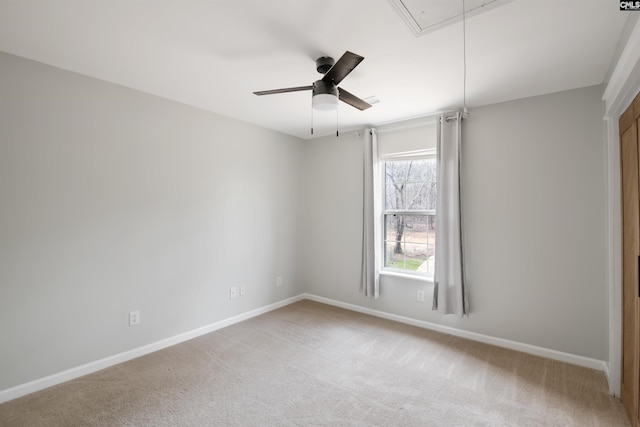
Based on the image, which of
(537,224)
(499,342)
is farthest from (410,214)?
(499,342)

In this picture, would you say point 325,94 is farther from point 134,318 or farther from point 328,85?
point 134,318

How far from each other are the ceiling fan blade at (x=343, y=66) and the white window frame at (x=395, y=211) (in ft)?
6.33

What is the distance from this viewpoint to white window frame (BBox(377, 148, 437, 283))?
11.9ft

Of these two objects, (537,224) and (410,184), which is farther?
(410,184)

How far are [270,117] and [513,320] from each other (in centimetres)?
348

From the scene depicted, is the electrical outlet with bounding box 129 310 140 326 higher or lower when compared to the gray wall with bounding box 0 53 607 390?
lower

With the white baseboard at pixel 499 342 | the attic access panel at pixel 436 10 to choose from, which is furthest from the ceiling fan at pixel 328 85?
the white baseboard at pixel 499 342

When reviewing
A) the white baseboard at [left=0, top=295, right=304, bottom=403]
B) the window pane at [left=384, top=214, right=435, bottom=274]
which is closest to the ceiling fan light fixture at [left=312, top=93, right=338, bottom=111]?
the window pane at [left=384, top=214, right=435, bottom=274]

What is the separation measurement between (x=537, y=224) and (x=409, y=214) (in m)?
1.34

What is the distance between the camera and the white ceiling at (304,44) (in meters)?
1.70

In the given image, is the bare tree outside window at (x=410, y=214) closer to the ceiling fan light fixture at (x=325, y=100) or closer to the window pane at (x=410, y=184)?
the window pane at (x=410, y=184)

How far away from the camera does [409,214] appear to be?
12.5ft

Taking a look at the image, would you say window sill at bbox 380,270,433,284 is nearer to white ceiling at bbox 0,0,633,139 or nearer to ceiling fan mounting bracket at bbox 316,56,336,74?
white ceiling at bbox 0,0,633,139

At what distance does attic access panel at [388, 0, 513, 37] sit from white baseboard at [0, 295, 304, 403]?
3442 mm
